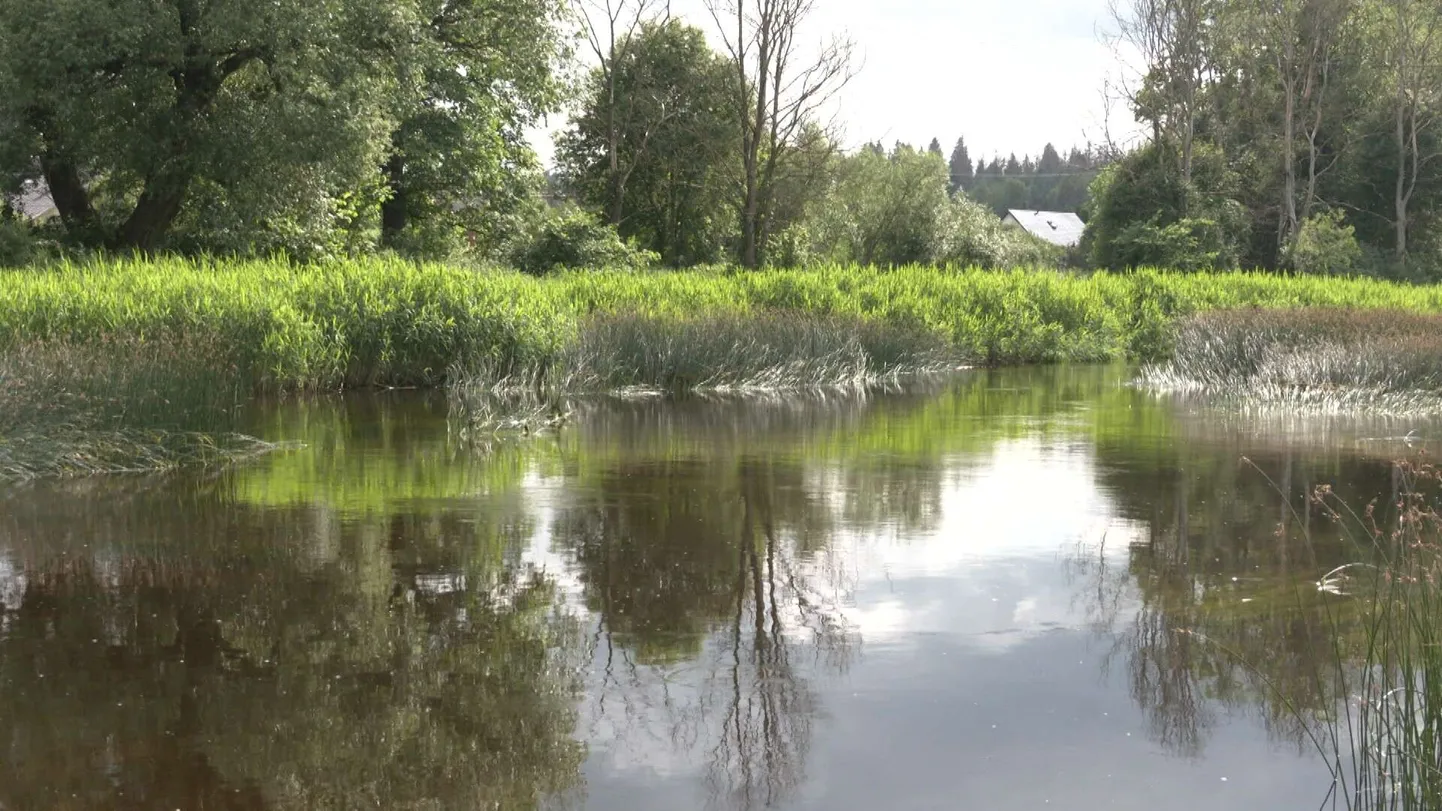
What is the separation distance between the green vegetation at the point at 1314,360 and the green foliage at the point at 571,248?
50.9ft

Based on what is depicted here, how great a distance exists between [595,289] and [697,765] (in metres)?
15.8

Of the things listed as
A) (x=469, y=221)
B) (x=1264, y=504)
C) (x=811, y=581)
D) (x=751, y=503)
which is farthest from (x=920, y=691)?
(x=469, y=221)

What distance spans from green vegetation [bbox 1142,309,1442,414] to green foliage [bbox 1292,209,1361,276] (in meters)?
19.9

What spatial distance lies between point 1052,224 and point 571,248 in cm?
5612

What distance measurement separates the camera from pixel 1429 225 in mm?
42500

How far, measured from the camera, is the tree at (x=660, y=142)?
39344 millimetres

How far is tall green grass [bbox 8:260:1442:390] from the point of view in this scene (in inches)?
554

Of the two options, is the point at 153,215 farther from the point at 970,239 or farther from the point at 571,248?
the point at 970,239

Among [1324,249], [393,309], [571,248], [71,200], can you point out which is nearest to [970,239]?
[1324,249]

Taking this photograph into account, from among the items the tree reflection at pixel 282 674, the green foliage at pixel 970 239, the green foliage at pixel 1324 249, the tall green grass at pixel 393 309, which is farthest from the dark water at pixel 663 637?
the green foliage at pixel 970 239

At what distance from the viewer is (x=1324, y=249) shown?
38.2 m

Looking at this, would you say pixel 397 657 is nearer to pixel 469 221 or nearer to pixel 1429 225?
pixel 469 221

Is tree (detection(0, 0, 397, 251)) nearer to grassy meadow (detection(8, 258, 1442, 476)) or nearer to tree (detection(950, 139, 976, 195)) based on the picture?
grassy meadow (detection(8, 258, 1442, 476))

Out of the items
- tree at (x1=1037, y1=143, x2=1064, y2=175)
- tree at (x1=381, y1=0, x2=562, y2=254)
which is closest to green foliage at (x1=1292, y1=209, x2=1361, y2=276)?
tree at (x1=381, y1=0, x2=562, y2=254)
